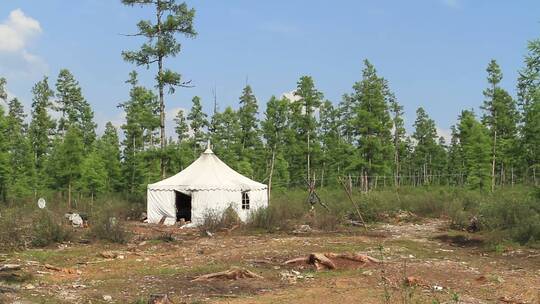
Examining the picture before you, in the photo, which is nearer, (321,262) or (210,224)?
(321,262)

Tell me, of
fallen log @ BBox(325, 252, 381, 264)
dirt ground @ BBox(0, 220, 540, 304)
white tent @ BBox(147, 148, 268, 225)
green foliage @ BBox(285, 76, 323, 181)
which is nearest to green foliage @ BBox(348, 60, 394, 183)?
green foliage @ BBox(285, 76, 323, 181)

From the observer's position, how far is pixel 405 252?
14.7m

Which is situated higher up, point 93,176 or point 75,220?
point 93,176

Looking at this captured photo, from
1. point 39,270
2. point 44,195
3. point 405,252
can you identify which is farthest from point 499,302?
point 44,195

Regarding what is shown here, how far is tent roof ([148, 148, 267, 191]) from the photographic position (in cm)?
2356

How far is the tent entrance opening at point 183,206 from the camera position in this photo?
2552 cm

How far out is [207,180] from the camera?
23.9 metres

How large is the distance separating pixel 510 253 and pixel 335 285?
672 cm

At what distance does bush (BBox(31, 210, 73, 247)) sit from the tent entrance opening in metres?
8.86

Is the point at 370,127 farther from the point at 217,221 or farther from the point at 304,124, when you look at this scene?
the point at 217,221

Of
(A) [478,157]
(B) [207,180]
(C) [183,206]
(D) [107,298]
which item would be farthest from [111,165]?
(D) [107,298]

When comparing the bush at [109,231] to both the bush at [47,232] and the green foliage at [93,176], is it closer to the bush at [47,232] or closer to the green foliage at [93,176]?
the bush at [47,232]

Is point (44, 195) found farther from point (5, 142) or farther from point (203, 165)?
point (203, 165)

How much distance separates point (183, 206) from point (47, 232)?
11434mm
